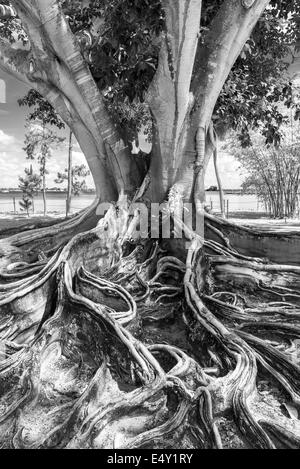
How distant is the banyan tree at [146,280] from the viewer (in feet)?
7.84

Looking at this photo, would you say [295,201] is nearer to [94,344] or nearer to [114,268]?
[114,268]

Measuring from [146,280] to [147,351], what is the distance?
61.7 inches

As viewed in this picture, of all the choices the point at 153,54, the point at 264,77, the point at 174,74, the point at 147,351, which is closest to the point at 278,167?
the point at 264,77

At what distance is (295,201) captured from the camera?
59.7 ft

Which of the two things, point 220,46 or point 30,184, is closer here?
point 220,46

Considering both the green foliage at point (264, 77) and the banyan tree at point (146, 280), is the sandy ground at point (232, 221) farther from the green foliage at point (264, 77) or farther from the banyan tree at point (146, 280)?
the green foliage at point (264, 77)

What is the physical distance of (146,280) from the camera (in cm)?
434

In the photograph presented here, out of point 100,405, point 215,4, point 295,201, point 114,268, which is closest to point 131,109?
point 215,4

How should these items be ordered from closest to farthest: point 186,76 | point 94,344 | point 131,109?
point 94,344, point 186,76, point 131,109

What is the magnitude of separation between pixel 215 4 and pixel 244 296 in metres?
3.64

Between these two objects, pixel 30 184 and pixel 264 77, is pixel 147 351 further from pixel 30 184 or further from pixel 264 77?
pixel 30 184

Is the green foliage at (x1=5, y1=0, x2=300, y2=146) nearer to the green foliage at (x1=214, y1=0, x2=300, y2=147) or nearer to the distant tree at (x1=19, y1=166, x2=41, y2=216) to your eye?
the green foliage at (x1=214, y1=0, x2=300, y2=147)

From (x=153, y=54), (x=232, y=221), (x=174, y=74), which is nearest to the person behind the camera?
(x=174, y=74)
